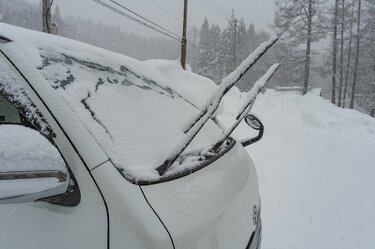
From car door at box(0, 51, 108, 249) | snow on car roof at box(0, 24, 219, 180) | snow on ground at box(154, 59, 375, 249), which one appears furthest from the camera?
snow on ground at box(154, 59, 375, 249)

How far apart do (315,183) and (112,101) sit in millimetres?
5443

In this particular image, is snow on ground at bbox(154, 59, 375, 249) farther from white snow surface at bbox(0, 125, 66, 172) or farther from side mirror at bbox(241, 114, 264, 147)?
white snow surface at bbox(0, 125, 66, 172)

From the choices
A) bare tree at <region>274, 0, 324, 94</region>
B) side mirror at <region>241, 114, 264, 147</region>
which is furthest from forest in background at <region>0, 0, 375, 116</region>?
side mirror at <region>241, 114, 264, 147</region>

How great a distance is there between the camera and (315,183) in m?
6.39

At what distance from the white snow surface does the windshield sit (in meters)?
0.21

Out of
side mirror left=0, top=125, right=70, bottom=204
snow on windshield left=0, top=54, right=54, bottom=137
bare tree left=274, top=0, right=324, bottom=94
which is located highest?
bare tree left=274, top=0, right=324, bottom=94

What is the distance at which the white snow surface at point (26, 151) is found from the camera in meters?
1.15

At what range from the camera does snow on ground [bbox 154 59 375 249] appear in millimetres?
4312

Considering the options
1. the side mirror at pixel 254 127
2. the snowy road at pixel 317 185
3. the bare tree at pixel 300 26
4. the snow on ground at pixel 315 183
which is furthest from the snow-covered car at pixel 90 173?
the bare tree at pixel 300 26

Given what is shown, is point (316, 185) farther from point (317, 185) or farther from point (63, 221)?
point (63, 221)

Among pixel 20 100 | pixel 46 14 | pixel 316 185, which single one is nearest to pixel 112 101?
pixel 20 100

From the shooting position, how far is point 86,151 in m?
1.33

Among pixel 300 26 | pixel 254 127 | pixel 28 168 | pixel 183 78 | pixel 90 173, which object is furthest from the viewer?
pixel 300 26

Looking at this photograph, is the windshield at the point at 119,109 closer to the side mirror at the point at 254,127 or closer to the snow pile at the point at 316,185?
the side mirror at the point at 254,127
